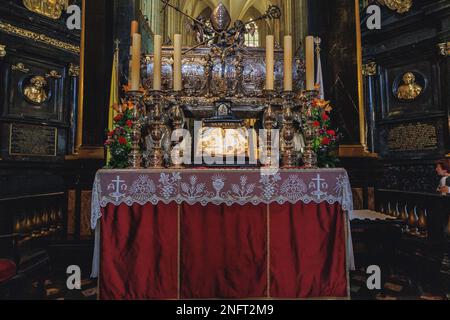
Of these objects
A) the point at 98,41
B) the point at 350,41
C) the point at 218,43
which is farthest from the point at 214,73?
the point at 350,41

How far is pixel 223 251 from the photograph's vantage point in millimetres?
2432

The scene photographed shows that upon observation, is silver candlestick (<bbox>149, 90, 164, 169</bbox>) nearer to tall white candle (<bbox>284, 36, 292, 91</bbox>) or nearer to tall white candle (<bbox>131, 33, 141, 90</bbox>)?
tall white candle (<bbox>131, 33, 141, 90</bbox>)

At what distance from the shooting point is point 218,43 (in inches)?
152

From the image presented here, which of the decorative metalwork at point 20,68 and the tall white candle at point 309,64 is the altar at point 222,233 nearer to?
the tall white candle at point 309,64

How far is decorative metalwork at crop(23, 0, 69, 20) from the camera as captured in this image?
577 cm

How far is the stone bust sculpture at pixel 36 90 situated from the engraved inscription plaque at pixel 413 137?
301 inches

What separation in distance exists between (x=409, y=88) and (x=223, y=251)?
5.82 m

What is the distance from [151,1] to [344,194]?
6570 millimetres

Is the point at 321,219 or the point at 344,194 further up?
the point at 344,194

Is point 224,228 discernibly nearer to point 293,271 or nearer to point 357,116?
point 293,271

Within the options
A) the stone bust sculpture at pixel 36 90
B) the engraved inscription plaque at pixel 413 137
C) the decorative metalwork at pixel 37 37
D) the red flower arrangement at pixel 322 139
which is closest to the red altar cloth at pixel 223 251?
the red flower arrangement at pixel 322 139

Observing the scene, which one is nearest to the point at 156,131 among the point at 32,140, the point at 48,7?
the point at 32,140

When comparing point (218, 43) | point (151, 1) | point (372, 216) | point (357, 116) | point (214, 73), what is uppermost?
point (151, 1)

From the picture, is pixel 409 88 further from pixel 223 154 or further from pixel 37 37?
pixel 37 37
